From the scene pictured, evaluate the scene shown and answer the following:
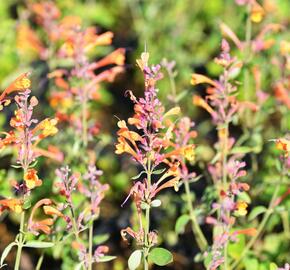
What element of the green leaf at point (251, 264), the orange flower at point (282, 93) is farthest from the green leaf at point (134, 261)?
the orange flower at point (282, 93)

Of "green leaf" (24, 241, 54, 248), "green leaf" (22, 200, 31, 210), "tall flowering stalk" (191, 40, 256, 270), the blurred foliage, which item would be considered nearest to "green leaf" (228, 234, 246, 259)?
the blurred foliage

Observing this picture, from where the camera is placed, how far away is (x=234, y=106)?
413 cm

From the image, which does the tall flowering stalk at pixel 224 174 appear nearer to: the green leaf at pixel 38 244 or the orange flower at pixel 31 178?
the green leaf at pixel 38 244

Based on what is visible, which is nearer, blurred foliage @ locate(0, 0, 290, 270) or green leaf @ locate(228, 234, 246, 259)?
green leaf @ locate(228, 234, 246, 259)

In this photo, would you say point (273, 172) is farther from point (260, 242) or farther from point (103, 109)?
point (103, 109)

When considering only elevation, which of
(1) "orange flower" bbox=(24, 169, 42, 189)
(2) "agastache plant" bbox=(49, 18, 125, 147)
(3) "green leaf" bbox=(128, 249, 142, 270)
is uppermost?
(2) "agastache plant" bbox=(49, 18, 125, 147)

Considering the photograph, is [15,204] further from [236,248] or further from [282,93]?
[282,93]

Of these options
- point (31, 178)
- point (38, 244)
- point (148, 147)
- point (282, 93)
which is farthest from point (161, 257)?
point (282, 93)

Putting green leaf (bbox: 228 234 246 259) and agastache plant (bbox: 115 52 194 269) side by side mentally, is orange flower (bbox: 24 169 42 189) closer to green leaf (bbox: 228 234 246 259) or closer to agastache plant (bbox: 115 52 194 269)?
agastache plant (bbox: 115 52 194 269)

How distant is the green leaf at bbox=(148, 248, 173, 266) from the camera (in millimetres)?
3350

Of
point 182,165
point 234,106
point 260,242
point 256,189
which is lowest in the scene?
point 260,242

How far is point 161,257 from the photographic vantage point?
11.1 feet

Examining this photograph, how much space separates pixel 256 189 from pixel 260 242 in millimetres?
460

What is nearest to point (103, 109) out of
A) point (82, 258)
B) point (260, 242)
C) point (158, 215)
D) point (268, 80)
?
point (268, 80)
